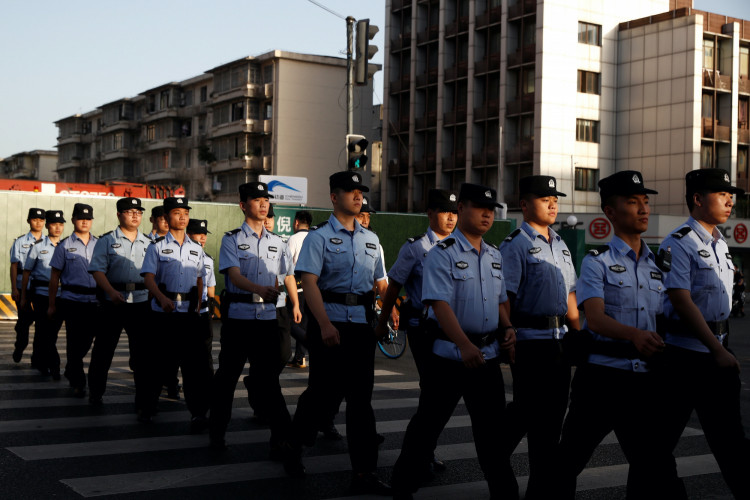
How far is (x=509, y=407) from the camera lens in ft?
18.6

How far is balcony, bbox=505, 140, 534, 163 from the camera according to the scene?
53375mm

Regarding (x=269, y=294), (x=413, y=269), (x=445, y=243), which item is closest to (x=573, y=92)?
(x=413, y=269)

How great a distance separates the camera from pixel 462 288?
5289 millimetres

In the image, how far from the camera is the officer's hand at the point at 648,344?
4.62 m

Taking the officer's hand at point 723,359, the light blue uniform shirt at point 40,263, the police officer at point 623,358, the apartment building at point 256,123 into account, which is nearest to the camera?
the police officer at point 623,358

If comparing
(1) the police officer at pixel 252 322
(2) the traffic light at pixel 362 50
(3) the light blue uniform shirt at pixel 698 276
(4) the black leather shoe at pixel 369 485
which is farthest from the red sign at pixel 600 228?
(3) the light blue uniform shirt at pixel 698 276

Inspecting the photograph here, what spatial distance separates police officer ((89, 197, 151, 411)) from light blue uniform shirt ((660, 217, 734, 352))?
5441 mm

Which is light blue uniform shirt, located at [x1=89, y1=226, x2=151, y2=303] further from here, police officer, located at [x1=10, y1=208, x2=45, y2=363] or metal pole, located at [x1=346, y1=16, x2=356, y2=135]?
metal pole, located at [x1=346, y1=16, x2=356, y2=135]

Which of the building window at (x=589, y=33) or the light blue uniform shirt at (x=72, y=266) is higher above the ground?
the building window at (x=589, y=33)

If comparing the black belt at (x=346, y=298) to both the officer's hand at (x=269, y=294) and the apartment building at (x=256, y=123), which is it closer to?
the officer's hand at (x=269, y=294)

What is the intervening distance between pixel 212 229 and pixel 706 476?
16.9 meters

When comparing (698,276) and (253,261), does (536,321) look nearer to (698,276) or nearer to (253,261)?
(698,276)

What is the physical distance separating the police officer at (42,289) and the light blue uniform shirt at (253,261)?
4819mm

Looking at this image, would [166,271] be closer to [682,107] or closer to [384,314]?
[384,314]
